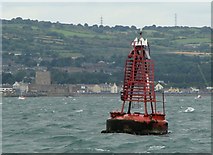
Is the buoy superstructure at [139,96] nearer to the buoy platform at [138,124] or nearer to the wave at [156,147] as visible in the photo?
the buoy platform at [138,124]

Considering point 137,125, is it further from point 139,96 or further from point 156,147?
point 156,147

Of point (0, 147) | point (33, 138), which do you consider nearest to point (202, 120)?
point (33, 138)

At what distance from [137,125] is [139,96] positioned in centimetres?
540

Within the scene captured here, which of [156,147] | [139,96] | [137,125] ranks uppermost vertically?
[139,96]

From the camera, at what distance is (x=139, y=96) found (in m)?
65.6

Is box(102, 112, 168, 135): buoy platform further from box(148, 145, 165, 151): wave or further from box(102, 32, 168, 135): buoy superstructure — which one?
box(148, 145, 165, 151): wave

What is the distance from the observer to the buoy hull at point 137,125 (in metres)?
60.5

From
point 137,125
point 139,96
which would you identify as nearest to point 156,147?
point 137,125

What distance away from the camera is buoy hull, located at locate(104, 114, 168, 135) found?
199 ft

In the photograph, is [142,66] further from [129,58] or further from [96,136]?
[96,136]

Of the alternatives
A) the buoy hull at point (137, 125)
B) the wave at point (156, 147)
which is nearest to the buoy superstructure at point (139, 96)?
the buoy hull at point (137, 125)

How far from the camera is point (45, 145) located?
181 ft

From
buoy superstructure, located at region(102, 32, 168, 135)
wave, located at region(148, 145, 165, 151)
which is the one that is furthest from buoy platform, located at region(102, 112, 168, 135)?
wave, located at region(148, 145, 165, 151)

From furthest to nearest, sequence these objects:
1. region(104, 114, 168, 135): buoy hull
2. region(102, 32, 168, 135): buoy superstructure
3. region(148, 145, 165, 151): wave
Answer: region(102, 32, 168, 135): buoy superstructure < region(104, 114, 168, 135): buoy hull < region(148, 145, 165, 151): wave
